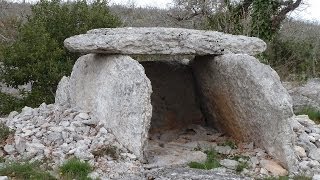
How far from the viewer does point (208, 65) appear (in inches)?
355

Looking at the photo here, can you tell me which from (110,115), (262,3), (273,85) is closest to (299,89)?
(262,3)

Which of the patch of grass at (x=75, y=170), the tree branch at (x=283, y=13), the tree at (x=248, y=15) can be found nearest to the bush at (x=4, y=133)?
the patch of grass at (x=75, y=170)

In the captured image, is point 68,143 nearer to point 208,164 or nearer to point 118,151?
point 118,151

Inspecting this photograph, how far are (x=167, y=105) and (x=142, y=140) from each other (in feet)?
9.94

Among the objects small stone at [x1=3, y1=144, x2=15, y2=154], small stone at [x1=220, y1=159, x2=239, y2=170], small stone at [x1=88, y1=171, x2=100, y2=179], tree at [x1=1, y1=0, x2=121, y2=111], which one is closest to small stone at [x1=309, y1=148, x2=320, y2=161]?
small stone at [x1=220, y1=159, x2=239, y2=170]

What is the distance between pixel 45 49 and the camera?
1058 centimetres

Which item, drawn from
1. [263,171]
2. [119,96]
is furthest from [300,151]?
[119,96]

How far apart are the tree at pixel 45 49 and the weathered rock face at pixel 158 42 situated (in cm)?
243

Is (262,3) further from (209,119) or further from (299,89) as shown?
(209,119)

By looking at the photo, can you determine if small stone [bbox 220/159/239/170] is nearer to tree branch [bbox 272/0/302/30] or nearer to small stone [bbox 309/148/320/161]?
small stone [bbox 309/148/320/161]

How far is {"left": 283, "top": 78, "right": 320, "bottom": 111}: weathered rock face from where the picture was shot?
11.8 metres

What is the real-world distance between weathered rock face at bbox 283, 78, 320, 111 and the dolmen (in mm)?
3233

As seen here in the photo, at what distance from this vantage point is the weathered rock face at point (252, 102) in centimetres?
759

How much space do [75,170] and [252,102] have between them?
2863 mm
